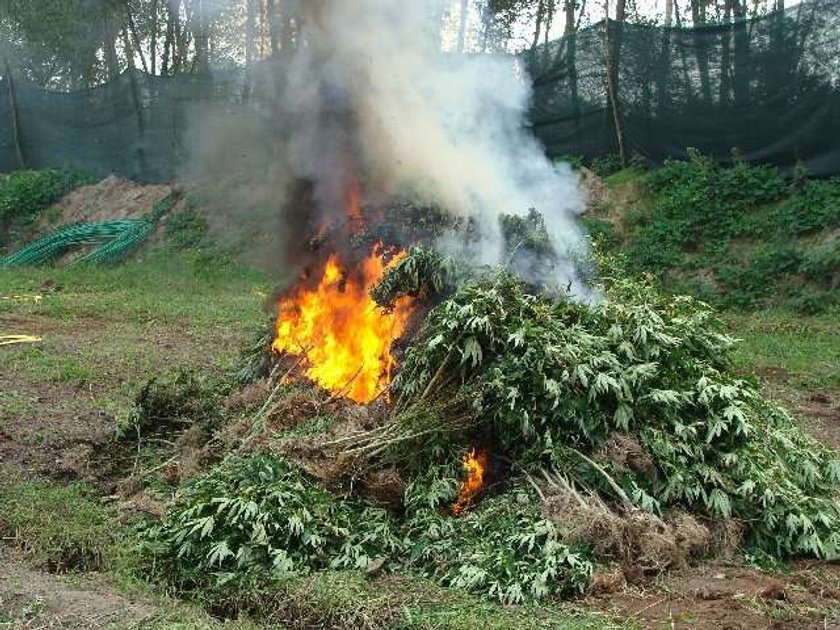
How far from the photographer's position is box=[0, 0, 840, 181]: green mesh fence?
13727 mm

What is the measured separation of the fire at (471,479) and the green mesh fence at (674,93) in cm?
517

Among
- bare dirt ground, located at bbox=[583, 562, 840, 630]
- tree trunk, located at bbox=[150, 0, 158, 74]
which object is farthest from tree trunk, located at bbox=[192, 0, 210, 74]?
bare dirt ground, located at bbox=[583, 562, 840, 630]

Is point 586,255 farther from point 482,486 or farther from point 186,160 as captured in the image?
point 186,160

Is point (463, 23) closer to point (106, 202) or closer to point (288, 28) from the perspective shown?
point (288, 28)

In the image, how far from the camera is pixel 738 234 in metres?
14.2

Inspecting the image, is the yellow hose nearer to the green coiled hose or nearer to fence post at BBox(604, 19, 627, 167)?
the green coiled hose

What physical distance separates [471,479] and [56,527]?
2563mm

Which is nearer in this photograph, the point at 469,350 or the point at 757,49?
the point at 469,350

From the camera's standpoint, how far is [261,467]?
5543mm

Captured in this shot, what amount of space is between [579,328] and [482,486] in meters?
1.34

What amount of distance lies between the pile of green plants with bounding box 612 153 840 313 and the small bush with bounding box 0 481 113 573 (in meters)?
10.2

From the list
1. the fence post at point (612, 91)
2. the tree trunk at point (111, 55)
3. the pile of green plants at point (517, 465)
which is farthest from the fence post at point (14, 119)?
the pile of green plants at point (517, 465)

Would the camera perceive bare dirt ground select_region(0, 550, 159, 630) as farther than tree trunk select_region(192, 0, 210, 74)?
No

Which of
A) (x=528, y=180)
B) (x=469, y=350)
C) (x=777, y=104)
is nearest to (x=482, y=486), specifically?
(x=469, y=350)
